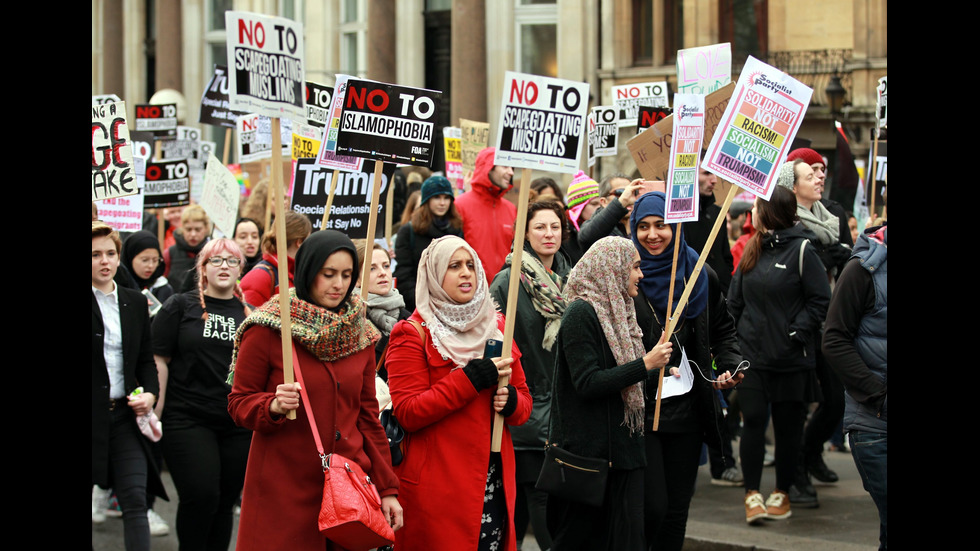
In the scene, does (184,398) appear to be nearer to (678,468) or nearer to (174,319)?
(174,319)

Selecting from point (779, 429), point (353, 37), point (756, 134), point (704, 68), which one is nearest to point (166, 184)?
point (704, 68)

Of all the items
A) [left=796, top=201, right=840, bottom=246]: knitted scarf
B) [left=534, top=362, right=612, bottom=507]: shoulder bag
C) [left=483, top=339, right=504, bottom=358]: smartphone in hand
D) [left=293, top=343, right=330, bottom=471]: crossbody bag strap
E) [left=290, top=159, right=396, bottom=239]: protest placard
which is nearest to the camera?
[left=293, top=343, right=330, bottom=471]: crossbody bag strap

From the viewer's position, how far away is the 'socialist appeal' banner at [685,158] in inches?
241

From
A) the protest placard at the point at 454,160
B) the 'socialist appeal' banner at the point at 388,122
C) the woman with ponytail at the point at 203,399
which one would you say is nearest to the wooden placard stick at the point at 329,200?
the woman with ponytail at the point at 203,399

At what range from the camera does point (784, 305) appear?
7.89m

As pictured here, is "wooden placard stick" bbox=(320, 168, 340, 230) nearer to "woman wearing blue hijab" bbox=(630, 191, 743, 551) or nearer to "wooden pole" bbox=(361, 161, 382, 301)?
"wooden pole" bbox=(361, 161, 382, 301)

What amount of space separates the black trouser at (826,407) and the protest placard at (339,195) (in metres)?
3.19

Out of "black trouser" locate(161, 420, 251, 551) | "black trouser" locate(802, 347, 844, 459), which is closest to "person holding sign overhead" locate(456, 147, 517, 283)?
"black trouser" locate(802, 347, 844, 459)

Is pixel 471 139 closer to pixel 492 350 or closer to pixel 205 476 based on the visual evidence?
pixel 205 476

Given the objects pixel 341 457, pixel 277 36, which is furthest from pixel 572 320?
pixel 277 36

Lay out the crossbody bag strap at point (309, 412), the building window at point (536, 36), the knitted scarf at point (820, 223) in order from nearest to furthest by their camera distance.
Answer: the crossbody bag strap at point (309, 412) < the knitted scarf at point (820, 223) < the building window at point (536, 36)

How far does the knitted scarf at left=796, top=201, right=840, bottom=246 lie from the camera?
8.27 metres

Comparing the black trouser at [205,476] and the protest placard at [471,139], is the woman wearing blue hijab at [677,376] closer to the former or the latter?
the black trouser at [205,476]

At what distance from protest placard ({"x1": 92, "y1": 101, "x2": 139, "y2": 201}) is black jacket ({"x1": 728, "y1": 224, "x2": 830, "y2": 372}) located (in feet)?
13.7
